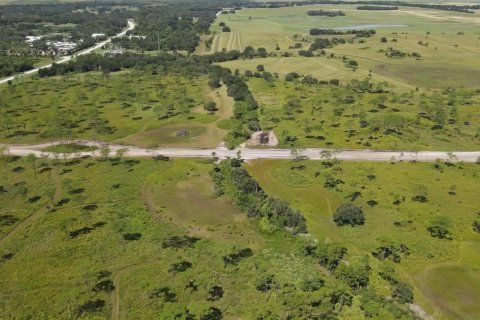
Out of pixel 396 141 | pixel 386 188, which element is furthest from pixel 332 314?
pixel 396 141

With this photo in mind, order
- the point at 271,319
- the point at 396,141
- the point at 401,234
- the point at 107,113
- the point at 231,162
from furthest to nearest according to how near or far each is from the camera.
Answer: the point at 107,113, the point at 396,141, the point at 231,162, the point at 401,234, the point at 271,319

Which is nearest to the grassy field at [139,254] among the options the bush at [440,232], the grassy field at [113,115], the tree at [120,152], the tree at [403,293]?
the tree at [403,293]

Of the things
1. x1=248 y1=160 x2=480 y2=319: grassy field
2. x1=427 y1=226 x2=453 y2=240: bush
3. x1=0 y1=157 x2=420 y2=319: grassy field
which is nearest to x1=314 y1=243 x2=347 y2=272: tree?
x1=0 y1=157 x2=420 y2=319: grassy field

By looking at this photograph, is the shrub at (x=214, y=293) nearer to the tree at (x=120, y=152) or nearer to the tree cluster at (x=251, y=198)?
the tree cluster at (x=251, y=198)

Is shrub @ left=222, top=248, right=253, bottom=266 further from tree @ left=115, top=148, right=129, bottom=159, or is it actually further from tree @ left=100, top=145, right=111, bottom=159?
tree @ left=100, top=145, right=111, bottom=159

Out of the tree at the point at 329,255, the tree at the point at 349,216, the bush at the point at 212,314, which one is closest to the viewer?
the bush at the point at 212,314

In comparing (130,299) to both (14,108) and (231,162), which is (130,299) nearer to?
(231,162)
